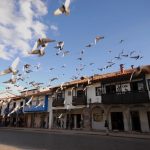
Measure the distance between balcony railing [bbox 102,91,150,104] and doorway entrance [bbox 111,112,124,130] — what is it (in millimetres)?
2260

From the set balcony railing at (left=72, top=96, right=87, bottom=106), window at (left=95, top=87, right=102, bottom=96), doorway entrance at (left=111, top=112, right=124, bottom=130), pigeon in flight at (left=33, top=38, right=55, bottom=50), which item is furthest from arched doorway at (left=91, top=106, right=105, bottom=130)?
pigeon in flight at (left=33, top=38, right=55, bottom=50)

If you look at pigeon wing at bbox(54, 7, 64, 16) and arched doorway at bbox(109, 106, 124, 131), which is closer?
pigeon wing at bbox(54, 7, 64, 16)

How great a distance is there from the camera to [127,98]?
26188mm

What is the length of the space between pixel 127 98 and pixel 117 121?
165 inches

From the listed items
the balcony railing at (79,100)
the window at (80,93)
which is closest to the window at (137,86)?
the balcony railing at (79,100)

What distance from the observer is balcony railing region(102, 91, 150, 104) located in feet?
81.5

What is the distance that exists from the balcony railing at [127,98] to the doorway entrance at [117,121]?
2.26 meters

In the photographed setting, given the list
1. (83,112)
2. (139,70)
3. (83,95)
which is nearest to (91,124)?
(83,112)

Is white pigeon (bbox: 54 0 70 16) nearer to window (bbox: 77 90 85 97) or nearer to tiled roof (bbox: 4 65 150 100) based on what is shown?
tiled roof (bbox: 4 65 150 100)

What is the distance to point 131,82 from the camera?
2709 centimetres

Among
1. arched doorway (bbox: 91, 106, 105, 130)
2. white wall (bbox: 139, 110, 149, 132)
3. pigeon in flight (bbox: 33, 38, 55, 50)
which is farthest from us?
arched doorway (bbox: 91, 106, 105, 130)

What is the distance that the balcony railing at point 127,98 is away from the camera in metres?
24.8

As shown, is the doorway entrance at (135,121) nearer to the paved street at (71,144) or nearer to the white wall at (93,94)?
the white wall at (93,94)

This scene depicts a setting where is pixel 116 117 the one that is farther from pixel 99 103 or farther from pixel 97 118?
pixel 97 118
